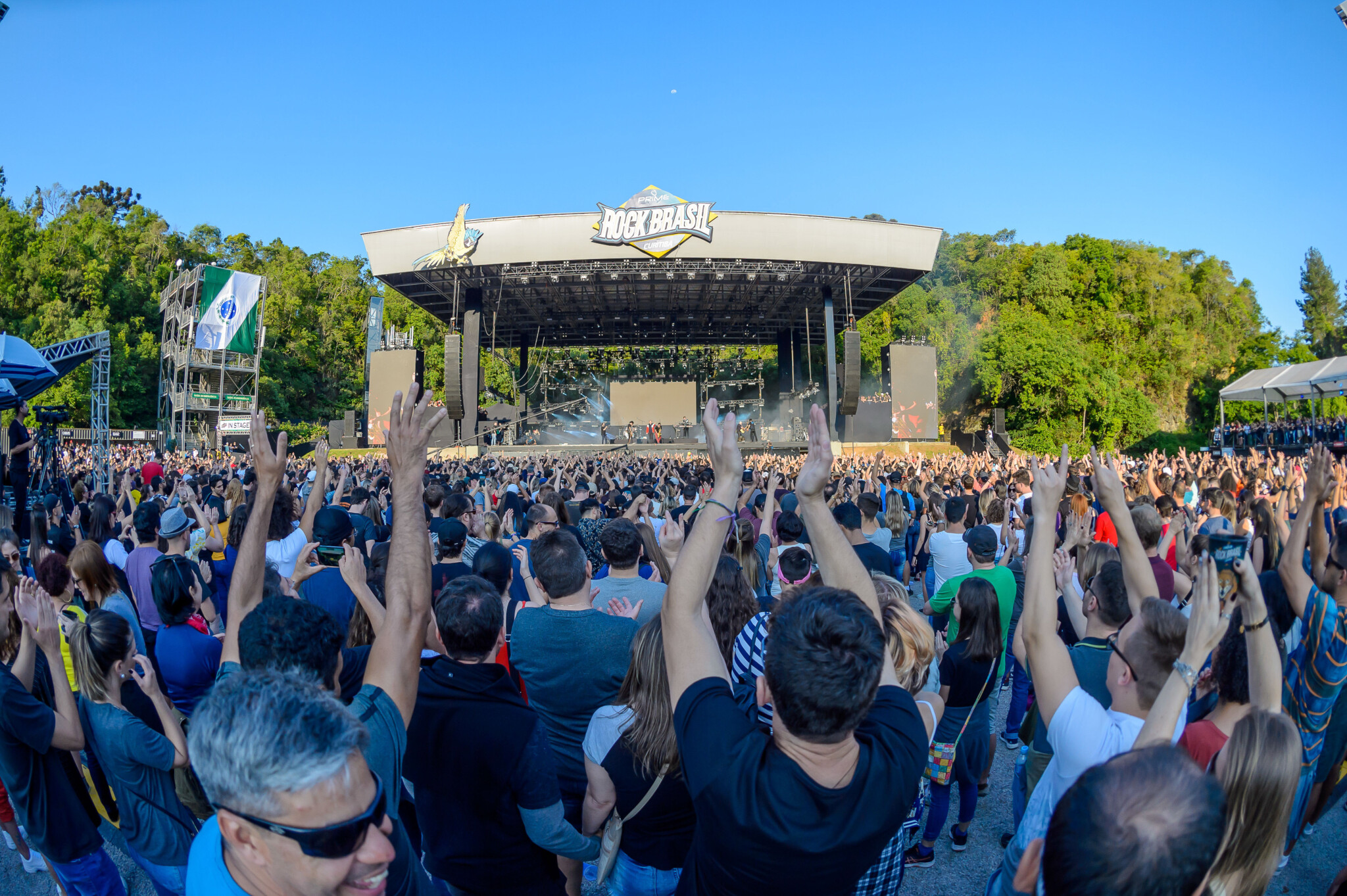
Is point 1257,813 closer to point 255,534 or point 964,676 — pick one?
point 964,676

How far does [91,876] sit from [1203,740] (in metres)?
3.82

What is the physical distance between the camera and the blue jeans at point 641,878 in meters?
2.45

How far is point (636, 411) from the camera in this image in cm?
3719

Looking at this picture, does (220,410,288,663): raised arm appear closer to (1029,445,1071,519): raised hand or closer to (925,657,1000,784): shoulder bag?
(1029,445,1071,519): raised hand

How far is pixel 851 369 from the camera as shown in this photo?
25391 mm

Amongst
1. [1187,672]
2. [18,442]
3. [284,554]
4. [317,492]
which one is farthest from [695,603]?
[18,442]

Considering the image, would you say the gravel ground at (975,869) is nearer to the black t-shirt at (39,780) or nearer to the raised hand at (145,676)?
the black t-shirt at (39,780)

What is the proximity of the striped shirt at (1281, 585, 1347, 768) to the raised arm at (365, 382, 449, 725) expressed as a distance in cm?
278

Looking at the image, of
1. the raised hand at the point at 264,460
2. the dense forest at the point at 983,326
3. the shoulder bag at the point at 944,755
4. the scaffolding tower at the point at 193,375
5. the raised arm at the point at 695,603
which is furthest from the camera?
the scaffolding tower at the point at 193,375

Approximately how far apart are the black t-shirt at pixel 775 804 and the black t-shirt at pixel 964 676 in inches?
84.0

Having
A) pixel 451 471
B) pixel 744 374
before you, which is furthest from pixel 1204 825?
pixel 744 374

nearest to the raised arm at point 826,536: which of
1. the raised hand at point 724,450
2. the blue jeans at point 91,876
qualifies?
the raised hand at point 724,450

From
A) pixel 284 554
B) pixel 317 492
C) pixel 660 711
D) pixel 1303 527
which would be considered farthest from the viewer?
pixel 284 554

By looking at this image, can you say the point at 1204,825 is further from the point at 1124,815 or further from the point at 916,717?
the point at 916,717
